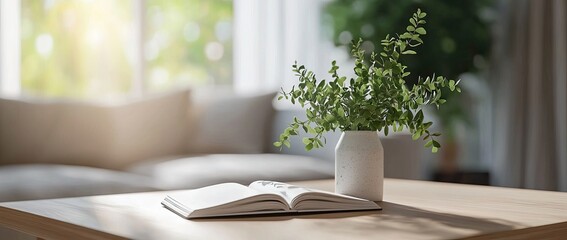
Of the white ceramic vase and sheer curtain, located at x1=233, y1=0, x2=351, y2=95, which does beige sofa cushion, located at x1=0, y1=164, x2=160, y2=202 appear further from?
sheer curtain, located at x1=233, y1=0, x2=351, y2=95

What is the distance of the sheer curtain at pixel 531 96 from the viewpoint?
4.37 m

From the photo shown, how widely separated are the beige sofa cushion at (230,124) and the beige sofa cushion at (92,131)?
81 millimetres

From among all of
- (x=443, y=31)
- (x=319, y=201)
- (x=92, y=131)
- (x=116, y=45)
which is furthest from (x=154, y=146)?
(x=319, y=201)

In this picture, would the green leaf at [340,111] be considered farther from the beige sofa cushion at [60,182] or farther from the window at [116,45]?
the window at [116,45]

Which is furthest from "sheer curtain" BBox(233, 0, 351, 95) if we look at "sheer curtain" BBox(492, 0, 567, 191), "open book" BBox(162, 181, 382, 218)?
"open book" BBox(162, 181, 382, 218)

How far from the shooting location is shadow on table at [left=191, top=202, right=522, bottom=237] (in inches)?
58.3

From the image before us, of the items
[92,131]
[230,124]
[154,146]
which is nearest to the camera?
[92,131]

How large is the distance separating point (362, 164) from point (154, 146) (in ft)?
6.05

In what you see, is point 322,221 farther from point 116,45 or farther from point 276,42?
point 276,42

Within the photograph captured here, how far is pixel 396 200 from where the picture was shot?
1961 mm

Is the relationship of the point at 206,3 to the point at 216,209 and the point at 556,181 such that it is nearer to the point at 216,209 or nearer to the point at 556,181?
the point at 556,181

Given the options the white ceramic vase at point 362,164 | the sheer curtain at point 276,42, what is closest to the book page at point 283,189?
the white ceramic vase at point 362,164

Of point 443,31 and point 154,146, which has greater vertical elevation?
point 443,31

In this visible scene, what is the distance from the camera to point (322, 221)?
1570 millimetres
